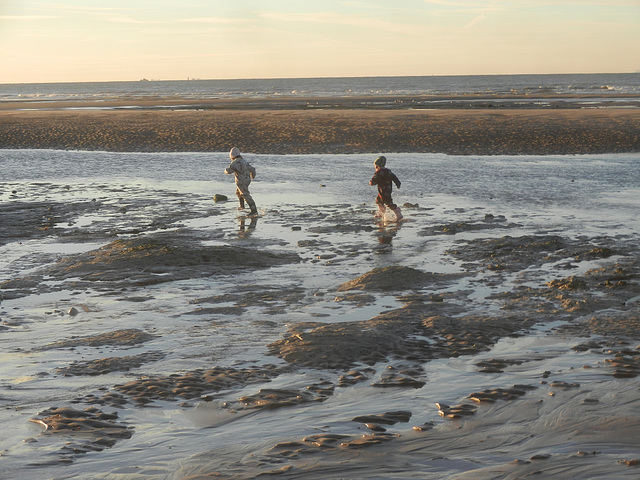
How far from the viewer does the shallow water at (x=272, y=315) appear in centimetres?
544

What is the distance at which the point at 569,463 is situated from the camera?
5191mm

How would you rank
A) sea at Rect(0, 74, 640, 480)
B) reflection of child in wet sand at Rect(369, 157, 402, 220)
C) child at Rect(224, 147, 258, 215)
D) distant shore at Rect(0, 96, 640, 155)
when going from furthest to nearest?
1. distant shore at Rect(0, 96, 640, 155)
2. child at Rect(224, 147, 258, 215)
3. reflection of child in wet sand at Rect(369, 157, 402, 220)
4. sea at Rect(0, 74, 640, 480)

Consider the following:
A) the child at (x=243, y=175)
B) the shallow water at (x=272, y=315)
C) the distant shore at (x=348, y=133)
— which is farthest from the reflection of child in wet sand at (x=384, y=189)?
the distant shore at (x=348, y=133)

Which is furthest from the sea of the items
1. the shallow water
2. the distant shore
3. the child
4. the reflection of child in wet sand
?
the distant shore

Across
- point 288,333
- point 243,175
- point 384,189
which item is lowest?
point 288,333

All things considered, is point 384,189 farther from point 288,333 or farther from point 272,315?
point 288,333

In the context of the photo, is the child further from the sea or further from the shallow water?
the sea

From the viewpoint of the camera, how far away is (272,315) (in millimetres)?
8922

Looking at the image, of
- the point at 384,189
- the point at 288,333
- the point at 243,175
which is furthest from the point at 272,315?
the point at 243,175

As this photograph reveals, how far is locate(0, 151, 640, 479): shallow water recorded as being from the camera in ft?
17.9

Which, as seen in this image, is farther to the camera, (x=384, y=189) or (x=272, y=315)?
(x=384, y=189)

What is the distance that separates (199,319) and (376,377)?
265cm

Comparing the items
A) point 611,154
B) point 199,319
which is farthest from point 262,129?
point 199,319

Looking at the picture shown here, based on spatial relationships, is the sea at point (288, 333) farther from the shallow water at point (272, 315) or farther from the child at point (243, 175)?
the child at point (243, 175)
